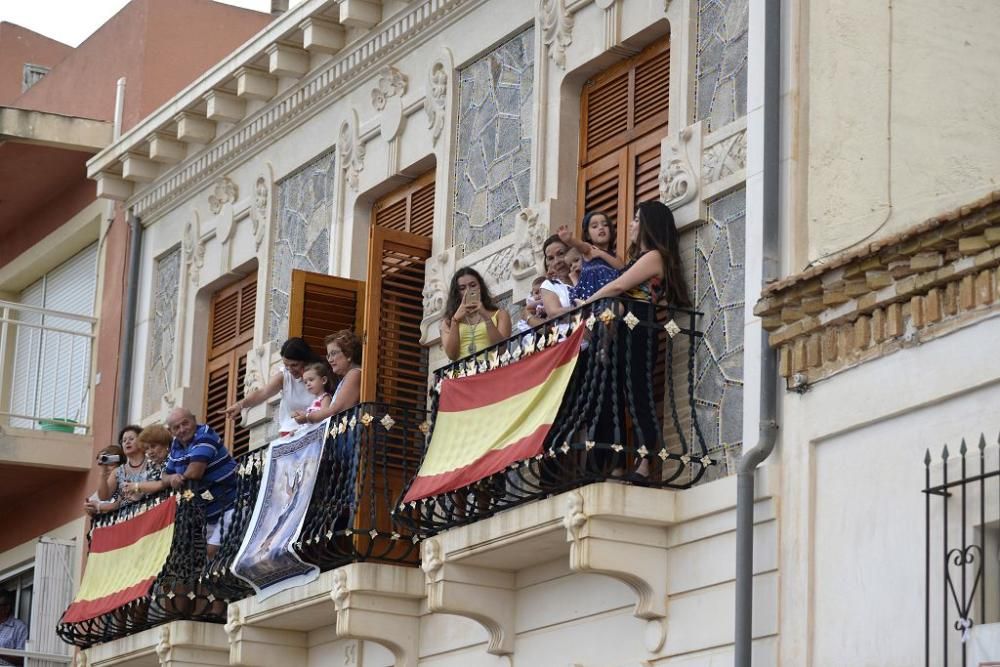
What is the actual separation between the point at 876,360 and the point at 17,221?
48.4ft

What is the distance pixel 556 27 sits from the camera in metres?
15.8

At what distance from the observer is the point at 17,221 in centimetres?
2477

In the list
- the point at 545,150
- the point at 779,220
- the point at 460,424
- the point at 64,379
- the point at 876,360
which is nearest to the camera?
the point at 876,360

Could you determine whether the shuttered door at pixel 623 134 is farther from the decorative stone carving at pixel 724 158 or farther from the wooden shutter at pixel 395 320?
the wooden shutter at pixel 395 320

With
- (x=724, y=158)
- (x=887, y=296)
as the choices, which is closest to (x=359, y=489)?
(x=724, y=158)

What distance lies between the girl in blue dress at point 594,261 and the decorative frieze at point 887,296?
4.60 ft

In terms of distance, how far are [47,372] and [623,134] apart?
35.7 ft

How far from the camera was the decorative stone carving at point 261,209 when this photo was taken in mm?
19469

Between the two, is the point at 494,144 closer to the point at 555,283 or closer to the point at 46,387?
the point at 555,283

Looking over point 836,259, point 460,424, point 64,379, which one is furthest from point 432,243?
point 64,379

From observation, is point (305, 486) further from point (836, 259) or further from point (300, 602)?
point (836, 259)

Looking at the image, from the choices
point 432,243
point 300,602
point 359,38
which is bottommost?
point 300,602

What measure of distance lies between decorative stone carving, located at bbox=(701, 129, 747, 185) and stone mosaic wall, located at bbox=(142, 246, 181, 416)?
8.30 meters

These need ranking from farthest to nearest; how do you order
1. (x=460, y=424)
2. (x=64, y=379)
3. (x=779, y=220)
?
(x=64, y=379)
(x=460, y=424)
(x=779, y=220)
